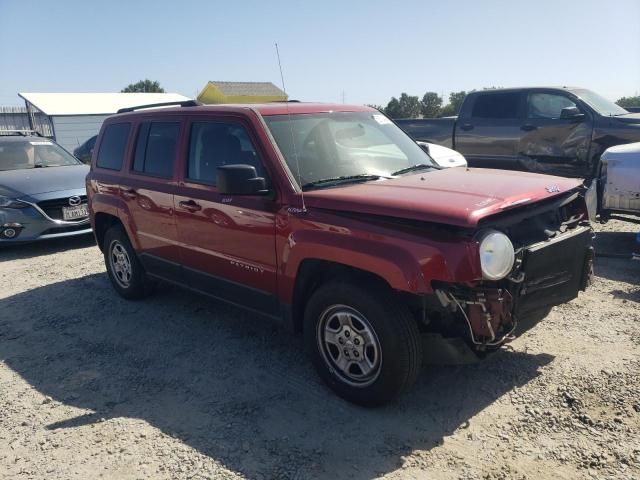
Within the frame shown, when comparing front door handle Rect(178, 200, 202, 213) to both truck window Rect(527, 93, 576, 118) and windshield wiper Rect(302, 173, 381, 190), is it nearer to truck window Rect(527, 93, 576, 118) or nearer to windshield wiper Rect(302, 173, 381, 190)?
windshield wiper Rect(302, 173, 381, 190)

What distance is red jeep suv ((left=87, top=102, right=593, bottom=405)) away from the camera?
302cm

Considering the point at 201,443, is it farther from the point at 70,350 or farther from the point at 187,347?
the point at 70,350

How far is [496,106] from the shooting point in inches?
384

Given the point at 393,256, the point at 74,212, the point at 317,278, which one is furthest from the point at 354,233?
the point at 74,212

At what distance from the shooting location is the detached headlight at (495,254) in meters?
2.92

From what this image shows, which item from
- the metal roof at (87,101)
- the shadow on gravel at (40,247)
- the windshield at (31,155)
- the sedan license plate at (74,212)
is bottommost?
the shadow on gravel at (40,247)

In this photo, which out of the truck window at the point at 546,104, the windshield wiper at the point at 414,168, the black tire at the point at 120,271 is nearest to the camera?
the windshield wiper at the point at 414,168

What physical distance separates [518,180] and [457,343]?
50.1 inches

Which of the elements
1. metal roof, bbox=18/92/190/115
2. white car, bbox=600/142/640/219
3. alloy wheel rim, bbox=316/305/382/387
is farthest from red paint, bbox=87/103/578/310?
metal roof, bbox=18/92/190/115

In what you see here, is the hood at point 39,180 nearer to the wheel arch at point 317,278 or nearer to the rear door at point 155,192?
the rear door at point 155,192

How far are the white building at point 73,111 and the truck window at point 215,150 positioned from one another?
20532 millimetres

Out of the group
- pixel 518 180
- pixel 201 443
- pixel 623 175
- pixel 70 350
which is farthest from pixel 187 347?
pixel 623 175

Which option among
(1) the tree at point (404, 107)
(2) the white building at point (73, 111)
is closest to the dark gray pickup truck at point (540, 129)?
(2) the white building at point (73, 111)

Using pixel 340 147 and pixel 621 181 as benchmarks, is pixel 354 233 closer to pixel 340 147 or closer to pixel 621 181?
pixel 340 147
